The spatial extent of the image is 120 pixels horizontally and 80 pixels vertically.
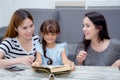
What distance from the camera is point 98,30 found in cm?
203

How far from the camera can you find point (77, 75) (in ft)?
4.89

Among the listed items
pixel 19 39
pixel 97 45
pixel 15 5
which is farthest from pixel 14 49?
pixel 15 5

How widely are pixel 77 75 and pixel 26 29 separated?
27.1 inches

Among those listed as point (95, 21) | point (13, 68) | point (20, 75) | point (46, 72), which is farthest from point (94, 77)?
point (95, 21)

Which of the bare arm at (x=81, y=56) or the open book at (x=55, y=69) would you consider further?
the bare arm at (x=81, y=56)

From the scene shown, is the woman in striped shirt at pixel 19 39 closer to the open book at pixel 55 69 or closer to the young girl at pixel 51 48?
the young girl at pixel 51 48

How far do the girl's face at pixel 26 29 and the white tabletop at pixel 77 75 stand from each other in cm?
46

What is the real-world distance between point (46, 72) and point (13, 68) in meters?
0.27

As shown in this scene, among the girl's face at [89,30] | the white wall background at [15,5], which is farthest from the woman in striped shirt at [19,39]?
the white wall background at [15,5]

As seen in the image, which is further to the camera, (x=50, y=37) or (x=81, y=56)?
(x=50, y=37)

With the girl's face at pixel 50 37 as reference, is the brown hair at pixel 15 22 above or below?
above

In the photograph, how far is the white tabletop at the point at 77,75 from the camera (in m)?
1.44


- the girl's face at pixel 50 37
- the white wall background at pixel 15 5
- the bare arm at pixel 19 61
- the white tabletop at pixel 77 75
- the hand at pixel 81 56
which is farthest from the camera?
the white wall background at pixel 15 5

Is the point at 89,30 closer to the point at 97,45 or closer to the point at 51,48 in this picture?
the point at 97,45
